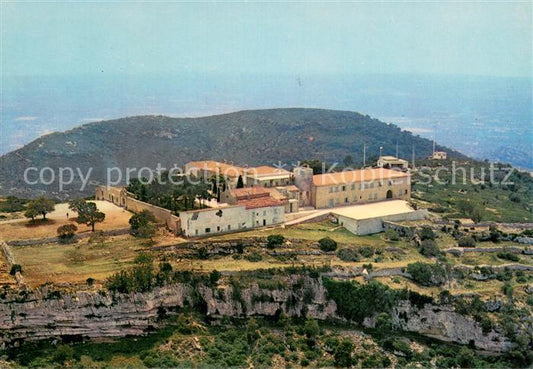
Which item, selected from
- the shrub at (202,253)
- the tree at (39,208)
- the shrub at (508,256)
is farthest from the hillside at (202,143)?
the shrub at (508,256)

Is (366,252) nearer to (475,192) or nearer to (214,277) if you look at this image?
(214,277)

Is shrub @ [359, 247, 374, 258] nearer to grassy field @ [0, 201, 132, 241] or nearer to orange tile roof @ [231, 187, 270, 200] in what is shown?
orange tile roof @ [231, 187, 270, 200]

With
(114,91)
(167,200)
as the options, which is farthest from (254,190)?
(114,91)

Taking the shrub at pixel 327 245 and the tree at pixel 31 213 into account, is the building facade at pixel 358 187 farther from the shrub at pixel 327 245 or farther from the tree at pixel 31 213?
the tree at pixel 31 213

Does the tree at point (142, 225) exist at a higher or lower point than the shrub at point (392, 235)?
higher

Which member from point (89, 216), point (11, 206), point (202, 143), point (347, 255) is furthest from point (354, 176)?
point (202, 143)
